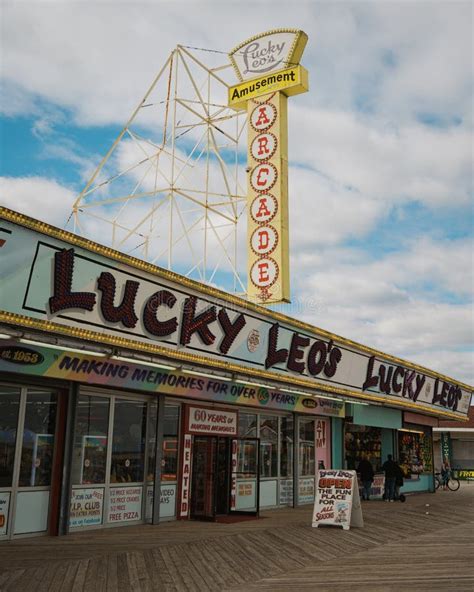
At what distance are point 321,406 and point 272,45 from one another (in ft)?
39.8

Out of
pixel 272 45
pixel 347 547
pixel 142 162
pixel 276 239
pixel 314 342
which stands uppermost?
pixel 272 45

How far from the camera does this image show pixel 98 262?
37.0ft

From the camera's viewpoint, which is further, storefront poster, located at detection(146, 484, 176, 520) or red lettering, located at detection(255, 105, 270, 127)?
red lettering, located at detection(255, 105, 270, 127)

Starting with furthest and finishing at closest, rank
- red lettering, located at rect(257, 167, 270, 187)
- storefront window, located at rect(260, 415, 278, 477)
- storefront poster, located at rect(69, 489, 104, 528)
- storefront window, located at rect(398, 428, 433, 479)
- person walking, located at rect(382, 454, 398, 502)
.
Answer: storefront window, located at rect(398, 428, 433, 479) → person walking, located at rect(382, 454, 398, 502) → storefront window, located at rect(260, 415, 278, 477) → red lettering, located at rect(257, 167, 270, 187) → storefront poster, located at rect(69, 489, 104, 528)

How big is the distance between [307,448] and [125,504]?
836 centimetres

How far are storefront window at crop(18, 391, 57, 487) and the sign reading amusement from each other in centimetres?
129

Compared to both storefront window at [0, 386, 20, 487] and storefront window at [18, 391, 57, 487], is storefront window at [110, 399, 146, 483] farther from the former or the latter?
storefront window at [0, 386, 20, 487]

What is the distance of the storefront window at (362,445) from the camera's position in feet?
77.2

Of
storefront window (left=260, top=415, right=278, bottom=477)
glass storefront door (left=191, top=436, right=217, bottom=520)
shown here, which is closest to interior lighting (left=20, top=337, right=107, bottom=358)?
glass storefront door (left=191, top=436, right=217, bottom=520)

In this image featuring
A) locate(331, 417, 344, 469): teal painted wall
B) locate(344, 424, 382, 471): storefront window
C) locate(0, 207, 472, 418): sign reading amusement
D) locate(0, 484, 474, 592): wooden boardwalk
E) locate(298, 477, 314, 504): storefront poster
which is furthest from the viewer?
locate(344, 424, 382, 471): storefront window

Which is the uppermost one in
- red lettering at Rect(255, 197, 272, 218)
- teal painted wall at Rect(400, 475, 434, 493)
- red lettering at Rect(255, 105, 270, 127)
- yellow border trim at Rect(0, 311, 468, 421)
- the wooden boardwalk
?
red lettering at Rect(255, 105, 270, 127)

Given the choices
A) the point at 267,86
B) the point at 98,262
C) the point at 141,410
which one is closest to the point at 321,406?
the point at 141,410

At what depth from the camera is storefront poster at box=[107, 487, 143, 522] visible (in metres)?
13.9

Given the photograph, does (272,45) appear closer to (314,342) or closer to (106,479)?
(314,342)
